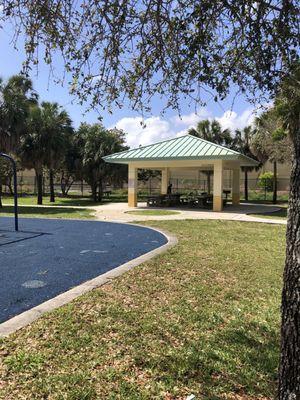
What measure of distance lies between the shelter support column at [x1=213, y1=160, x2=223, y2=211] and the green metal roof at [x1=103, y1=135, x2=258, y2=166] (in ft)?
3.46

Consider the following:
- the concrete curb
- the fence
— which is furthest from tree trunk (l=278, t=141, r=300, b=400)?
the fence

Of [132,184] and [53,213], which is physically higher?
[132,184]

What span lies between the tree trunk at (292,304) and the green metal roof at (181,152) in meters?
20.0

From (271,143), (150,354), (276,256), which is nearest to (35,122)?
(271,143)

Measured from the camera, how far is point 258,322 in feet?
16.8

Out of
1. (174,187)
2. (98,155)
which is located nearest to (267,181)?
(174,187)

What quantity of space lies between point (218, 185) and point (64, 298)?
62.0 feet

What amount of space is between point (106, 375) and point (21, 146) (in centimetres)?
2542

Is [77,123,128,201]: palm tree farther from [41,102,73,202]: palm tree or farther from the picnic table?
the picnic table

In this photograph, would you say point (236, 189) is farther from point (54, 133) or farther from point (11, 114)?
point (11, 114)

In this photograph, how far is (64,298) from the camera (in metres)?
5.88

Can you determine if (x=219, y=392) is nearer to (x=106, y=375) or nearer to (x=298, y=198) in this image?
(x=106, y=375)

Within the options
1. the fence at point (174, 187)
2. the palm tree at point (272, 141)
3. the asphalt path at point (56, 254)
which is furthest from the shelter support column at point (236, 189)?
the asphalt path at point (56, 254)

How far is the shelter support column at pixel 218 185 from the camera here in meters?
23.6
